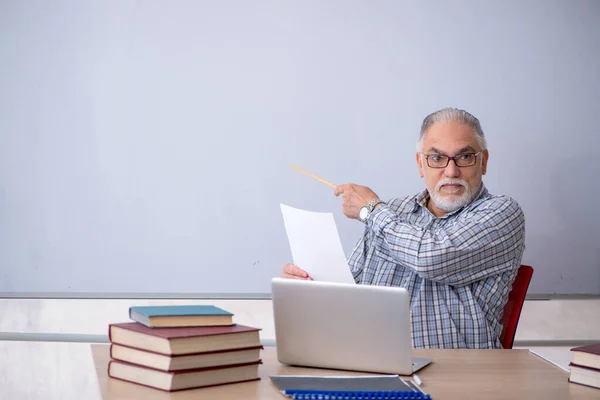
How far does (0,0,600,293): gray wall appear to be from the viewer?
2.88 metres

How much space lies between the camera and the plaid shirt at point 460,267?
2.32 m

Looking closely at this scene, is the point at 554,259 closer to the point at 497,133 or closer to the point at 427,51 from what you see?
the point at 497,133

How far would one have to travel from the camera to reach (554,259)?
303 centimetres

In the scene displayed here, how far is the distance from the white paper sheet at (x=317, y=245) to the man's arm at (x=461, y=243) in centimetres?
40

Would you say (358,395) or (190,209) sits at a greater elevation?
(190,209)

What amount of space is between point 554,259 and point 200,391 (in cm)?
199

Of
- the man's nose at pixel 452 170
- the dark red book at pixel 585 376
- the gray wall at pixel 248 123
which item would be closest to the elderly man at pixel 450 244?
the man's nose at pixel 452 170

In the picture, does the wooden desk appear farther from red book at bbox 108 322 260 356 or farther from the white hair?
the white hair

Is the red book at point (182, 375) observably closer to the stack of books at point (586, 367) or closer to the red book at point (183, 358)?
the red book at point (183, 358)

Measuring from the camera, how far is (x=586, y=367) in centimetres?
158

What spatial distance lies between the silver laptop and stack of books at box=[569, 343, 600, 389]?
329 mm

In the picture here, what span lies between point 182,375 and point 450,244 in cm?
110

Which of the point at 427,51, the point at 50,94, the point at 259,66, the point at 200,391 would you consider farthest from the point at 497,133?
the point at 200,391

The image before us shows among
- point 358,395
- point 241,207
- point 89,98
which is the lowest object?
point 358,395
